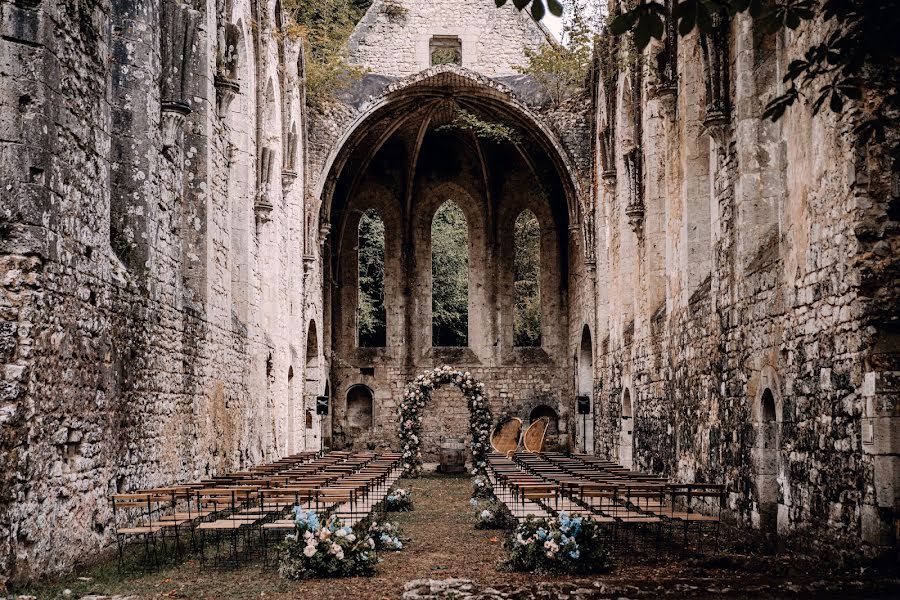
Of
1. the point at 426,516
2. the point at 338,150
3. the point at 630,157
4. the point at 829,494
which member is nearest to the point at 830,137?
the point at 829,494

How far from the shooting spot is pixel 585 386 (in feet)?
84.6

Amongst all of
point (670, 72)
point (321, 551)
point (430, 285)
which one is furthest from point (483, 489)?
point (430, 285)

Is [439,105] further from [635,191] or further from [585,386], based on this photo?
[635,191]

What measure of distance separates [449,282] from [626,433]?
1347 centimetres

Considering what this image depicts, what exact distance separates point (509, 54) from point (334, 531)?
1817 cm

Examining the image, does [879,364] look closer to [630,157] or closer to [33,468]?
[33,468]

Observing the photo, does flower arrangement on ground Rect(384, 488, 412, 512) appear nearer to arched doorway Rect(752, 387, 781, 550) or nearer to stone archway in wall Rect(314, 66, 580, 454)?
arched doorway Rect(752, 387, 781, 550)

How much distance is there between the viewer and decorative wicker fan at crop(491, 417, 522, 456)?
2495 centimetres

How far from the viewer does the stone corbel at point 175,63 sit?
11930mm

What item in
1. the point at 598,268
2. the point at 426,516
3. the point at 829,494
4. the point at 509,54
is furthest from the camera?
the point at 509,54

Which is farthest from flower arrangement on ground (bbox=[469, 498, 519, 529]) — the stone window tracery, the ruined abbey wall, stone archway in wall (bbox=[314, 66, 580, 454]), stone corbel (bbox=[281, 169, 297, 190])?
stone archway in wall (bbox=[314, 66, 580, 454])

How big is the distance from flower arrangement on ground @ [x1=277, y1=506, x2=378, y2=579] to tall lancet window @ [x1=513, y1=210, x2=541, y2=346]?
2230cm

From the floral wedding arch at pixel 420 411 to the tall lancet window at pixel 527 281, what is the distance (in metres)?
8.28

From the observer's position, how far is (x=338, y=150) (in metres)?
23.5
